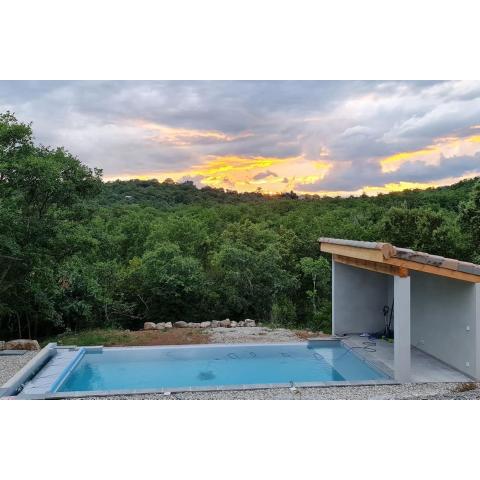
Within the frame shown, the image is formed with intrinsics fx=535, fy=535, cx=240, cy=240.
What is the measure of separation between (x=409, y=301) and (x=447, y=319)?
4.32 feet

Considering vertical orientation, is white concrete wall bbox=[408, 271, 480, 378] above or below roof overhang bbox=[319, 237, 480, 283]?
below

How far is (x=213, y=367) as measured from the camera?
1062cm

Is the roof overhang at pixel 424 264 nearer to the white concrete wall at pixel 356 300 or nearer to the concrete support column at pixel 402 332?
the concrete support column at pixel 402 332

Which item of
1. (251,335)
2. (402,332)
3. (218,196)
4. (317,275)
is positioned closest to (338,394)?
(402,332)


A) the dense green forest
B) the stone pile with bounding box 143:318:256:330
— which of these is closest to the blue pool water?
the dense green forest

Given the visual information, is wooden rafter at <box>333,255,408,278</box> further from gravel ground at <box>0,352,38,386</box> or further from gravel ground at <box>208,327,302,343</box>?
gravel ground at <box>0,352,38,386</box>

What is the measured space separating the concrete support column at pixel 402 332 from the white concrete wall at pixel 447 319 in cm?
103

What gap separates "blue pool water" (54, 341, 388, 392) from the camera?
372 inches

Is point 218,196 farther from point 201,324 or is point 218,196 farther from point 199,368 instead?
point 199,368

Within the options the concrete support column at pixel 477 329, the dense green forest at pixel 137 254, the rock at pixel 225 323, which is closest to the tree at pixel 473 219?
the dense green forest at pixel 137 254

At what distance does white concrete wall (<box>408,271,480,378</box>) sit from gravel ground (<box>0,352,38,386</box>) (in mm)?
7708

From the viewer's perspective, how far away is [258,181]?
97.5 ft

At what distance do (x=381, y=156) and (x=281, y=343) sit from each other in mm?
20160
